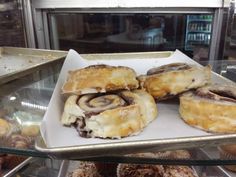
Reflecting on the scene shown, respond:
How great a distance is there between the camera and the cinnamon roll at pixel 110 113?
1.53 ft

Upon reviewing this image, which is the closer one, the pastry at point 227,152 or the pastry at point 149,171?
the pastry at point 227,152

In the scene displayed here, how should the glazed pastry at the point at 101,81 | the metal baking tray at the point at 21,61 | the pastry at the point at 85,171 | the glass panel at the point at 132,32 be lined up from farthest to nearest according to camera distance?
the glass panel at the point at 132,32
the metal baking tray at the point at 21,61
the pastry at the point at 85,171
the glazed pastry at the point at 101,81

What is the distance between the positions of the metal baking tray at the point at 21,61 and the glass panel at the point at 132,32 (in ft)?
1.07

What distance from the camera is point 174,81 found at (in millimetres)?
586

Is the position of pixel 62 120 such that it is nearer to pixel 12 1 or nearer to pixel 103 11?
pixel 103 11

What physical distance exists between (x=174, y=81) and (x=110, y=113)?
19 centimetres

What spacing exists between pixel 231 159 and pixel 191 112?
107 mm

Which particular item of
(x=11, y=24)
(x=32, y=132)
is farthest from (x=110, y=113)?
(x=11, y=24)

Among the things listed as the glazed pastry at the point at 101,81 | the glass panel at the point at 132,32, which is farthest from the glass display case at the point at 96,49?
the glazed pastry at the point at 101,81

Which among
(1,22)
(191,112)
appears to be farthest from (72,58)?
(1,22)

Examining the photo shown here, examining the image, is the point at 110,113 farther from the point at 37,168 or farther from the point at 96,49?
the point at 96,49

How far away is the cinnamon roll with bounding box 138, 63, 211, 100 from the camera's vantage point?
0.59 m

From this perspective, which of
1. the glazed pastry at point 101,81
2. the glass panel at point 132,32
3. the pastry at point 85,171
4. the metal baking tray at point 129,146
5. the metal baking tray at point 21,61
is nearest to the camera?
the metal baking tray at point 129,146

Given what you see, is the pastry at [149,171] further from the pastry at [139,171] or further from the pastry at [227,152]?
the pastry at [227,152]
